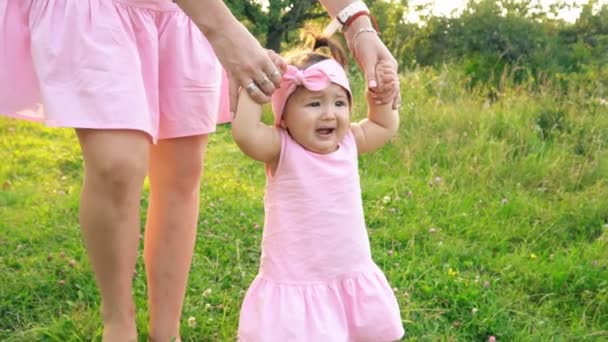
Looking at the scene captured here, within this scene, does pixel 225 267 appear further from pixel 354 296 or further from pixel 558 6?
pixel 558 6

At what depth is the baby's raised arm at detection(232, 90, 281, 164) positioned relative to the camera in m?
1.74

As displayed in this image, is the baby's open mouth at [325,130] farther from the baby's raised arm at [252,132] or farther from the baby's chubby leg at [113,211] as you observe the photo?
the baby's chubby leg at [113,211]

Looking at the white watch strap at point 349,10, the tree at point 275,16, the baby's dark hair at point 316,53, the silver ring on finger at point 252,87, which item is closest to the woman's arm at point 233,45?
the silver ring on finger at point 252,87

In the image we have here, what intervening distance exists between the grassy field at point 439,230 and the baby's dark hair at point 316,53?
0.98 meters

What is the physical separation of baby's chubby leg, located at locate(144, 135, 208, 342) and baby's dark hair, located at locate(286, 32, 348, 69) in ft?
1.24

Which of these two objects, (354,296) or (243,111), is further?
(354,296)

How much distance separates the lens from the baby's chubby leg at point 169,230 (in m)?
2.08

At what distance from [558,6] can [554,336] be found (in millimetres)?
13019

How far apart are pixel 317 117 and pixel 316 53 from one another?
226 millimetres

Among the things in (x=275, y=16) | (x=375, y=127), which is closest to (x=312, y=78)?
(x=375, y=127)

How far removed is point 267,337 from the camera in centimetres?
182

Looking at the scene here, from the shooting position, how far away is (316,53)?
77.6 inches

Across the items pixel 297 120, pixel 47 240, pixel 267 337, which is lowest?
pixel 47 240

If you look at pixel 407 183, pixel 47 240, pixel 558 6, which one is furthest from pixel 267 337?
pixel 558 6
